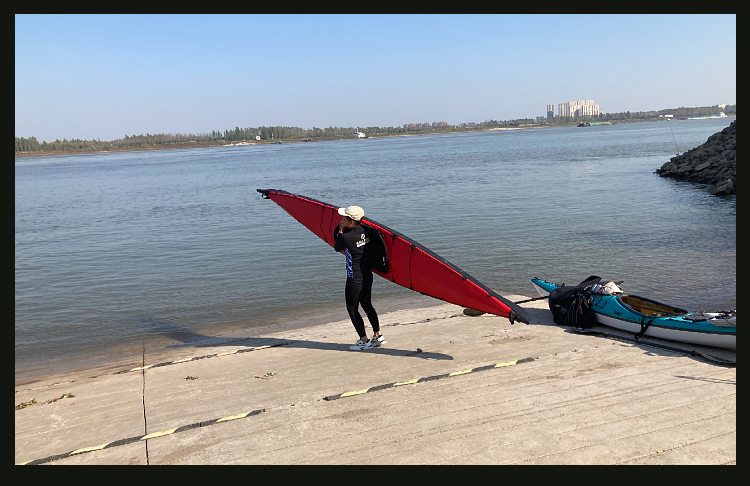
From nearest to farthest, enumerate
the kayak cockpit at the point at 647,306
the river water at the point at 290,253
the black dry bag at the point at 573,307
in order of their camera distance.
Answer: the kayak cockpit at the point at 647,306, the black dry bag at the point at 573,307, the river water at the point at 290,253

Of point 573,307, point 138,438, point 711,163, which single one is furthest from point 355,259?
point 711,163

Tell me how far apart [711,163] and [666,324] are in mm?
31508

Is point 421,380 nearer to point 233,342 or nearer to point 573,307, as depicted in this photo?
point 573,307

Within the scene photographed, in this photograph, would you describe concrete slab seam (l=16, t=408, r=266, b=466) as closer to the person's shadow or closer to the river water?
the person's shadow

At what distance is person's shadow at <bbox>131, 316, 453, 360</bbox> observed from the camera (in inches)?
283

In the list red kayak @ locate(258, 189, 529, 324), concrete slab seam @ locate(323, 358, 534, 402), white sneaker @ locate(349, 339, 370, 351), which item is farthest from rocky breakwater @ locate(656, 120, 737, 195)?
white sneaker @ locate(349, 339, 370, 351)

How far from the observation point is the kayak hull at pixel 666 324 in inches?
264

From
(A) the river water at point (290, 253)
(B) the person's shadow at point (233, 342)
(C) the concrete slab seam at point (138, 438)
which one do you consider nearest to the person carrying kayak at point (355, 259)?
(B) the person's shadow at point (233, 342)

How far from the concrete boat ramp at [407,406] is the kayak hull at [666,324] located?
17cm

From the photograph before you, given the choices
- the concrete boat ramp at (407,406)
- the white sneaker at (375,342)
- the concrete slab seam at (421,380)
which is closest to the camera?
the concrete boat ramp at (407,406)

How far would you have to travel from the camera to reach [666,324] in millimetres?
7160

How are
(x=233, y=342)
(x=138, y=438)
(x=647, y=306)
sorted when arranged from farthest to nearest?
(x=233, y=342)
(x=647, y=306)
(x=138, y=438)

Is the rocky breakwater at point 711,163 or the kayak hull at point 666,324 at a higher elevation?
the rocky breakwater at point 711,163

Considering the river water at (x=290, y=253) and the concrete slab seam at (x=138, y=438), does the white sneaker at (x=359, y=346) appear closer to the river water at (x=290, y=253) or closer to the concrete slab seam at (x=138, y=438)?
the concrete slab seam at (x=138, y=438)
